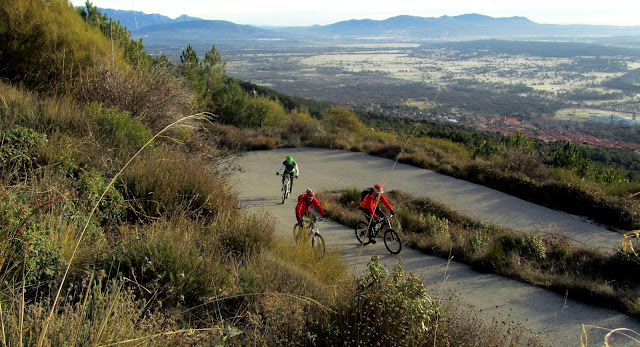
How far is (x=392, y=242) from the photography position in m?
7.84

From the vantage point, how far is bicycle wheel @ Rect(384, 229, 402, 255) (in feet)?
25.4

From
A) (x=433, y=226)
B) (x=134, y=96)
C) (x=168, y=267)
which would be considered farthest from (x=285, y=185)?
(x=168, y=267)

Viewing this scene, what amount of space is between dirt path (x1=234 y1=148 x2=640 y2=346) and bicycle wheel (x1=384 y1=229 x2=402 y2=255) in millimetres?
150

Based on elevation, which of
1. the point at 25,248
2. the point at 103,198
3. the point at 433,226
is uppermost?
the point at 25,248

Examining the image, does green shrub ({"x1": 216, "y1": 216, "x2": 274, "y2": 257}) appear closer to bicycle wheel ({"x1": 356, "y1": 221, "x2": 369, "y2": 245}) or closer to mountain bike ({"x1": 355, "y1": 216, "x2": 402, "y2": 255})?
mountain bike ({"x1": 355, "y1": 216, "x2": 402, "y2": 255})

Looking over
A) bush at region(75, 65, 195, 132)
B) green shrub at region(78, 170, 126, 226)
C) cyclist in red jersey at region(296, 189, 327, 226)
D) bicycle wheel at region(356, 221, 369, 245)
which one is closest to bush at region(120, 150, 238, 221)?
green shrub at region(78, 170, 126, 226)

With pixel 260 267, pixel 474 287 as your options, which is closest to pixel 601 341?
pixel 474 287

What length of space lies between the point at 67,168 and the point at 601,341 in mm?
7224

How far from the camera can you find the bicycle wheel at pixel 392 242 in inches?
305

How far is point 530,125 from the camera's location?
36.0 m

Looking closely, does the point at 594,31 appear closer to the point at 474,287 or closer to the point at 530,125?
the point at 530,125

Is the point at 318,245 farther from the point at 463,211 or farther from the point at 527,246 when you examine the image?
the point at 463,211

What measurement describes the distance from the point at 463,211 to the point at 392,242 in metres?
3.42

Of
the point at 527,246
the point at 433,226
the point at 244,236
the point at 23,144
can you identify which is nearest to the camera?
the point at 244,236
